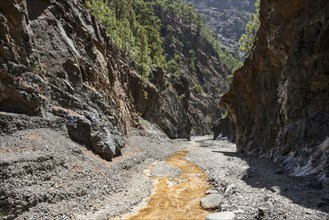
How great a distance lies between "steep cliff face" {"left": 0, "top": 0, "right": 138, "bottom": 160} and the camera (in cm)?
2611

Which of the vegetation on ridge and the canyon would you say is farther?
the vegetation on ridge

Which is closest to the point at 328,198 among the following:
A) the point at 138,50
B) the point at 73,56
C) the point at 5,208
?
the point at 5,208

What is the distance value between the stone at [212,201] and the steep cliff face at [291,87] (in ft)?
27.3

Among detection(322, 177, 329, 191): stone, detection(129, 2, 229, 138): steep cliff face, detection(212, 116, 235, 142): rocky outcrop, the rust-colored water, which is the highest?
detection(129, 2, 229, 138): steep cliff face

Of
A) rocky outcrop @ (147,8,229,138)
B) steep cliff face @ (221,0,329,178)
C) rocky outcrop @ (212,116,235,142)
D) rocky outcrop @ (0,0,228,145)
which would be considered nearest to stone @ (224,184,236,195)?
steep cliff face @ (221,0,329,178)

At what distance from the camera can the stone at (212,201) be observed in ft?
71.0

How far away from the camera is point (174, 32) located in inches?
6097

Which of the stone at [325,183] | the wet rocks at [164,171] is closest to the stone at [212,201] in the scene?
the stone at [325,183]

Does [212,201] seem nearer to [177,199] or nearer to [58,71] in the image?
[177,199]

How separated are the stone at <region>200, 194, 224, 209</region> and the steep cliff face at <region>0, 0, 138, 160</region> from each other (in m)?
11.7

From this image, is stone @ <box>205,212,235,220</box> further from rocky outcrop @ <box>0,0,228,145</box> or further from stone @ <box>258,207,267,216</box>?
rocky outcrop @ <box>0,0,228,145</box>

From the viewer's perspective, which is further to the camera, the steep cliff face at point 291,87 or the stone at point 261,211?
the steep cliff face at point 291,87

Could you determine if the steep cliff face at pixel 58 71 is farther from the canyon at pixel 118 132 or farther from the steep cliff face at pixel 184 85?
the steep cliff face at pixel 184 85

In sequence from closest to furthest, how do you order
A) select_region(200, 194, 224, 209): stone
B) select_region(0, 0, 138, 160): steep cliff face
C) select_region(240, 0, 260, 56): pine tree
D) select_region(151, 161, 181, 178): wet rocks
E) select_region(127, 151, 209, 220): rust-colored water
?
1. select_region(127, 151, 209, 220): rust-colored water
2. select_region(200, 194, 224, 209): stone
3. select_region(0, 0, 138, 160): steep cliff face
4. select_region(151, 161, 181, 178): wet rocks
5. select_region(240, 0, 260, 56): pine tree
